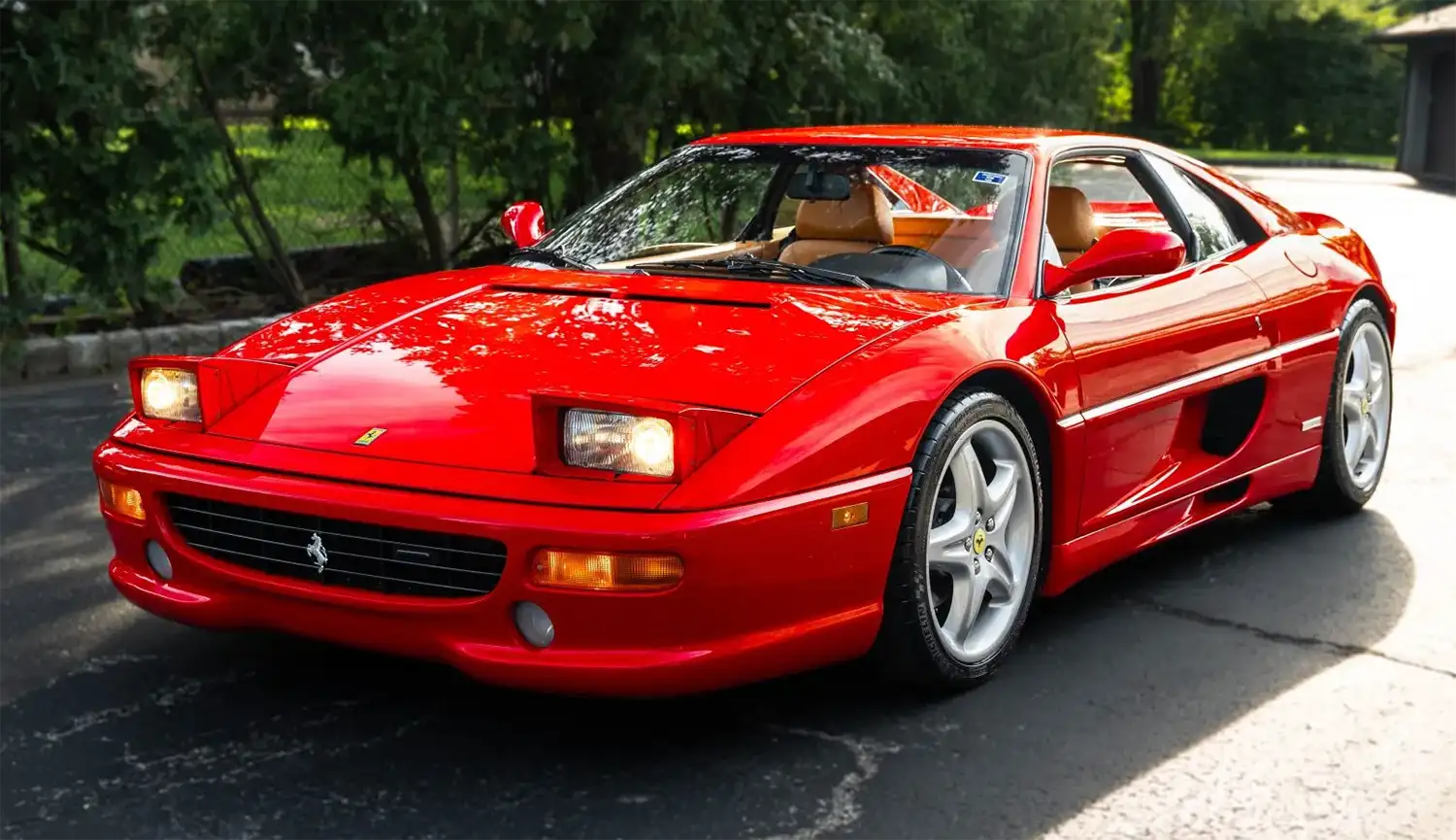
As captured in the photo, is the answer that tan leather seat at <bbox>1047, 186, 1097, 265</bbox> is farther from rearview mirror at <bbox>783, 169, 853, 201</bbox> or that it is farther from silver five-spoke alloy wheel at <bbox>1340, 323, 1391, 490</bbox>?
silver five-spoke alloy wheel at <bbox>1340, 323, 1391, 490</bbox>

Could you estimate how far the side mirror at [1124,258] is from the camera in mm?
4203

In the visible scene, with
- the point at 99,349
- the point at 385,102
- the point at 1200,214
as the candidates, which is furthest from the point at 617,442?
the point at 385,102

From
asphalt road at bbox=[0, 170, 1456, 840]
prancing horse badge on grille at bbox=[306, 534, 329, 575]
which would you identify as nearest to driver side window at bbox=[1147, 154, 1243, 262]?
asphalt road at bbox=[0, 170, 1456, 840]

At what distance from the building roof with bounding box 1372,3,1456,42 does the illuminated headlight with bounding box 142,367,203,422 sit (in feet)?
Answer: 98.8

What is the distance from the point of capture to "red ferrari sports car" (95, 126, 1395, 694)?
3252 millimetres

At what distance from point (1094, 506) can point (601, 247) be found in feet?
5.18

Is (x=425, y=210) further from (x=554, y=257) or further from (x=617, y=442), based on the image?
(x=617, y=442)

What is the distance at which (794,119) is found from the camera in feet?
38.5

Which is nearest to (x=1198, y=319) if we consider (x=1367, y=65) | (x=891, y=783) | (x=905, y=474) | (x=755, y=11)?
(x=905, y=474)

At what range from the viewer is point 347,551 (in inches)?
133

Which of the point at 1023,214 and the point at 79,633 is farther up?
the point at 1023,214

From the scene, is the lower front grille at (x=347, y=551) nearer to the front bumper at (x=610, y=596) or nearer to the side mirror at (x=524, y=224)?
the front bumper at (x=610, y=596)

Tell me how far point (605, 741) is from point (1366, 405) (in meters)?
3.33

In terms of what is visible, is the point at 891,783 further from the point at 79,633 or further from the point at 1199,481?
the point at 79,633
